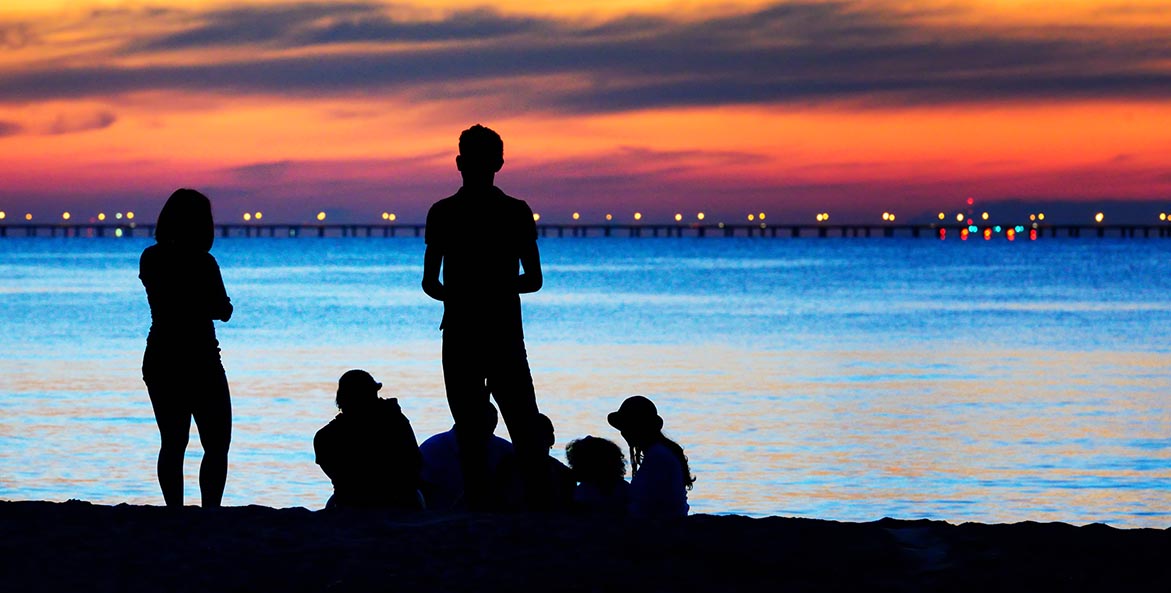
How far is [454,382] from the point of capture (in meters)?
6.96

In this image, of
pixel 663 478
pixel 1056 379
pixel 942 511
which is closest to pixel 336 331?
pixel 1056 379

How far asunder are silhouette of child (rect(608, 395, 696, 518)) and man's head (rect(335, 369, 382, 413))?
116cm

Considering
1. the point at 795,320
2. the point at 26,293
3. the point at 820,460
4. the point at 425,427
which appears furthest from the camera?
the point at 26,293

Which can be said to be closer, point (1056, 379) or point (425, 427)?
point (425, 427)

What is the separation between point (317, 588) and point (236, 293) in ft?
210

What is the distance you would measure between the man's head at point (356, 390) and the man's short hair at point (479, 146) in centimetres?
119

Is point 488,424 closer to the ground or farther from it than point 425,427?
farther from it

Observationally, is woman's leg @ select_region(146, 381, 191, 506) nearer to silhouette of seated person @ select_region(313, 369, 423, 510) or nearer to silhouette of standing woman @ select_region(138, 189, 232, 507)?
silhouette of standing woman @ select_region(138, 189, 232, 507)

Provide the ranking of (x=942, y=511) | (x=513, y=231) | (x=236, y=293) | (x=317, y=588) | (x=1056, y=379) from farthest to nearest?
(x=236, y=293) < (x=1056, y=379) < (x=942, y=511) < (x=513, y=231) < (x=317, y=588)

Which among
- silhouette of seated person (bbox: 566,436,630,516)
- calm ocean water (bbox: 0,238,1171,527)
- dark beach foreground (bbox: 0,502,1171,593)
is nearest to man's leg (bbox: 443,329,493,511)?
dark beach foreground (bbox: 0,502,1171,593)

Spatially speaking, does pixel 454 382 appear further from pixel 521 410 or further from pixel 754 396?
pixel 754 396

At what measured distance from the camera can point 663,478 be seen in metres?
7.86

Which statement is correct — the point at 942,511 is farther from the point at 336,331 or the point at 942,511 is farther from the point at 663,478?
the point at 336,331

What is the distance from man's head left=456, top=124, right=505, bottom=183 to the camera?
6.80 m
